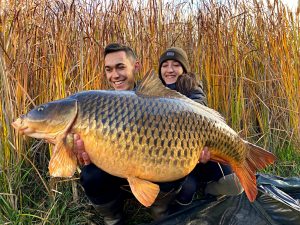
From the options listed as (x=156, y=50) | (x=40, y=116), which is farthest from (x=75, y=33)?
(x=40, y=116)

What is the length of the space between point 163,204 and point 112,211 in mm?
253

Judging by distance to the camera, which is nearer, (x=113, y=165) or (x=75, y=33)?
(x=113, y=165)

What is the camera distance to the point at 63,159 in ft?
4.85

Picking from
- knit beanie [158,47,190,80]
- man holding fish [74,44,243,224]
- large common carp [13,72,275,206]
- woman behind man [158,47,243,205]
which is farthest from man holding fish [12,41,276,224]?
knit beanie [158,47,190,80]

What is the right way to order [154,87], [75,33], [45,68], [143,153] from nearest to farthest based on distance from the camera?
1. [143,153]
2. [154,87]
3. [45,68]
4. [75,33]

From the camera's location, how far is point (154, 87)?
1.55 meters

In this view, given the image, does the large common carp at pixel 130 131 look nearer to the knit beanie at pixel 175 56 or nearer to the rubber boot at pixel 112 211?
the rubber boot at pixel 112 211

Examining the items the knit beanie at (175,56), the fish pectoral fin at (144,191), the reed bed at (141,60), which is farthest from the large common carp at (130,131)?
the knit beanie at (175,56)

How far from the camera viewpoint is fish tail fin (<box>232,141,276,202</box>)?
166cm

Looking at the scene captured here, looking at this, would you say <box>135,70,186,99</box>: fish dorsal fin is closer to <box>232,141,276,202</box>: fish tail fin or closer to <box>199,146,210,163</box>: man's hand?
<box>199,146,210,163</box>: man's hand

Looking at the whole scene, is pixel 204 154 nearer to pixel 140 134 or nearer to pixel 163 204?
pixel 140 134

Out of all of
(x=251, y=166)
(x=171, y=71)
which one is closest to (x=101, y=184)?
(x=251, y=166)

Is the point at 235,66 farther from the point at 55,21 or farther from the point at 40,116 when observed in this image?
the point at 40,116

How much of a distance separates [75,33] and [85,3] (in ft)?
1.09
